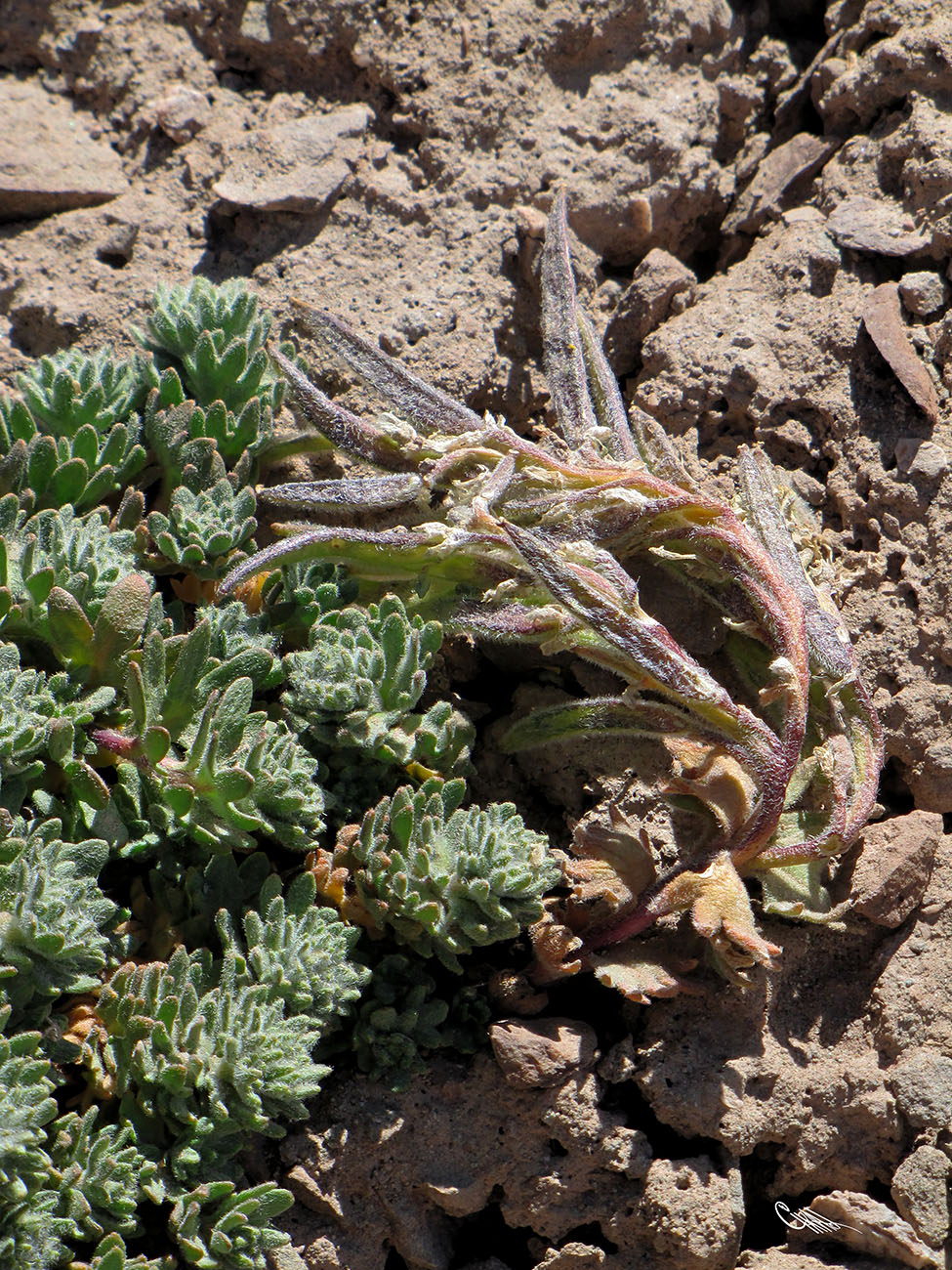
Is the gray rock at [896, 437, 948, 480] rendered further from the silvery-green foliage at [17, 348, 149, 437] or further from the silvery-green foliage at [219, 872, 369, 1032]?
the silvery-green foliage at [17, 348, 149, 437]

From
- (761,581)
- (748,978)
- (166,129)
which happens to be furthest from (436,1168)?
(166,129)

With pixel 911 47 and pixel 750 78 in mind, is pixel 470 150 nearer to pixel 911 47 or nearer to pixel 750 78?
pixel 750 78

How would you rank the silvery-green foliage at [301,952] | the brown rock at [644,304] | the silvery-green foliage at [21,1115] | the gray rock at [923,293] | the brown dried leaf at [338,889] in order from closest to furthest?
the silvery-green foliage at [21,1115]
the silvery-green foliage at [301,952]
the brown dried leaf at [338,889]
the gray rock at [923,293]
the brown rock at [644,304]

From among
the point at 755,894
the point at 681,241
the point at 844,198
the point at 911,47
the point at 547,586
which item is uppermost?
the point at 911,47

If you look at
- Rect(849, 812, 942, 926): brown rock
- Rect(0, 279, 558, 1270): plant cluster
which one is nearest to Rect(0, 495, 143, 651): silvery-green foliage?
Rect(0, 279, 558, 1270): plant cluster

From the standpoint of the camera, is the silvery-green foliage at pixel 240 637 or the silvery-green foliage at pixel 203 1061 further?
the silvery-green foliage at pixel 240 637

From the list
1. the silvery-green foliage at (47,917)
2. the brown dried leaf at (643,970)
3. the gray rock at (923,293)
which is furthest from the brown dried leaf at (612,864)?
the gray rock at (923,293)

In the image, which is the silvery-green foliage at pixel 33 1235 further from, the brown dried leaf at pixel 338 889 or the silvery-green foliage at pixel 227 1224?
the brown dried leaf at pixel 338 889
